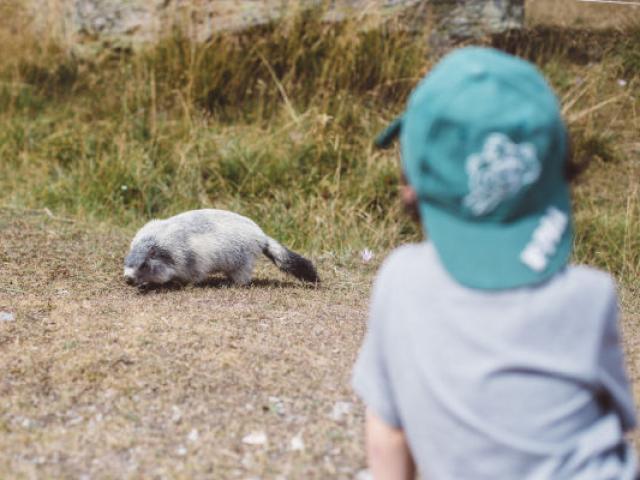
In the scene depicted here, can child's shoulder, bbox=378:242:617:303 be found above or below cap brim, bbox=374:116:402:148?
below

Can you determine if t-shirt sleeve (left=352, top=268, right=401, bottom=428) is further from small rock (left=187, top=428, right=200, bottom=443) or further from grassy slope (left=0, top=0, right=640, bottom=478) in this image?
small rock (left=187, top=428, right=200, bottom=443)

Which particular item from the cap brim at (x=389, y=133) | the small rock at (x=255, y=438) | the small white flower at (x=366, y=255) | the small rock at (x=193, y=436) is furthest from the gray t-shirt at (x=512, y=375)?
the small white flower at (x=366, y=255)

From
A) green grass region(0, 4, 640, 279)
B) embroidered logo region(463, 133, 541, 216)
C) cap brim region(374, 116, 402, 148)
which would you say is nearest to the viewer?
embroidered logo region(463, 133, 541, 216)

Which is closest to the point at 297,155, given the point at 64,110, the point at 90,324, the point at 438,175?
the point at 64,110

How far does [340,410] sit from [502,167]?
1686 millimetres

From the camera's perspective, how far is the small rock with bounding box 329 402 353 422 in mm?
3127

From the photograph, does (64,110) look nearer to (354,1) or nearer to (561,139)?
(354,1)

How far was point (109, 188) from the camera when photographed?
6824mm

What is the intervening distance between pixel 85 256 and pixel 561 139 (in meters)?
4.21

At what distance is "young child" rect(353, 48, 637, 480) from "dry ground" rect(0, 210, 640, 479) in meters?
1.02

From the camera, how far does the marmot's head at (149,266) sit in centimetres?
477

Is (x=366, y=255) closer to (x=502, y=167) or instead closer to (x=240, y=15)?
(x=240, y=15)

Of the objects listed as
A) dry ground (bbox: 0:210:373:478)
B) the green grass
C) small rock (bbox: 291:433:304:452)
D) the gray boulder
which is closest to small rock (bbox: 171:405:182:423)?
dry ground (bbox: 0:210:373:478)

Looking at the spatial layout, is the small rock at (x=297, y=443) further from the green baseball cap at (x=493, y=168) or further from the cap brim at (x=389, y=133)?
the green baseball cap at (x=493, y=168)
